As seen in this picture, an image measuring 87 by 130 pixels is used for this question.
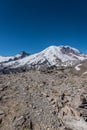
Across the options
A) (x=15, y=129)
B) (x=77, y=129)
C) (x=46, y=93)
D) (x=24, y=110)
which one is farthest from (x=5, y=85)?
(x=77, y=129)

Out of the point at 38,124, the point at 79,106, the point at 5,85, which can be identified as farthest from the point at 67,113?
the point at 5,85

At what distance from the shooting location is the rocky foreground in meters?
20.3

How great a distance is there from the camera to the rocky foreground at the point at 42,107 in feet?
66.7

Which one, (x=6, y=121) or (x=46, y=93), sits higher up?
(x=46, y=93)

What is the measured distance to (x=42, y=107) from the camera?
2331 centimetres

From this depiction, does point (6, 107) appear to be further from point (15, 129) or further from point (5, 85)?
point (5, 85)

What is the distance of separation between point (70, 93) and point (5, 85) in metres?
10.1

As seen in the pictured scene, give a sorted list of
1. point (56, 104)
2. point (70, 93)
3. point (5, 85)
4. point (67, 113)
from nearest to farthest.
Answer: point (67, 113) → point (56, 104) → point (70, 93) → point (5, 85)

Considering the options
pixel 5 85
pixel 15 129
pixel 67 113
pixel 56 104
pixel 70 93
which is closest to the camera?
pixel 15 129

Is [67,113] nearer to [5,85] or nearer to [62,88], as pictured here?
[62,88]

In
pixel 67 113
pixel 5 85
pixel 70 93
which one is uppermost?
pixel 5 85

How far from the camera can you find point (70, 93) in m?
27.5

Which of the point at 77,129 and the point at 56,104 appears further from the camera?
the point at 56,104

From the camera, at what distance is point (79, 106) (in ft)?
78.2
